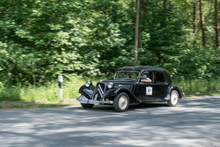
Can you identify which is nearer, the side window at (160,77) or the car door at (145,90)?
the car door at (145,90)

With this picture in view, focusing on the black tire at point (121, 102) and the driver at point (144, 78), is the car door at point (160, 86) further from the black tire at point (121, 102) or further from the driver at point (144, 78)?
the black tire at point (121, 102)

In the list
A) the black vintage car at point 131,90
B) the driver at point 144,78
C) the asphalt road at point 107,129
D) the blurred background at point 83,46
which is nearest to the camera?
the asphalt road at point 107,129

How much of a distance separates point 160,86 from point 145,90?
0.96 meters

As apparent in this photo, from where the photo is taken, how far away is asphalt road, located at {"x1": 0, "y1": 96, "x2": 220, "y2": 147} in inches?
234

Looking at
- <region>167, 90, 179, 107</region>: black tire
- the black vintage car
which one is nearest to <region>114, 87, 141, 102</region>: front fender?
the black vintage car

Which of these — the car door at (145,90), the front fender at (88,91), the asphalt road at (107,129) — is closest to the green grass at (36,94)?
the front fender at (88,91)

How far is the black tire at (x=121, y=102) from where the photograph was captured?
10.1 metres

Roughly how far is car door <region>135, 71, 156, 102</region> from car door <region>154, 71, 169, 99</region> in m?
0.22

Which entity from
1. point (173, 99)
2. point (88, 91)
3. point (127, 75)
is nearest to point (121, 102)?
point (88, 91)

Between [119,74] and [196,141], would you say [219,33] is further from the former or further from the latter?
[196,141]

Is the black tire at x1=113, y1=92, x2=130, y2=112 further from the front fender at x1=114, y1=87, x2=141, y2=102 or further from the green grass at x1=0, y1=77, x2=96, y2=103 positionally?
the green grass at x1=0, y1=77, x2=96, y2=103

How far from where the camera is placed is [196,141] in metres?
6.18

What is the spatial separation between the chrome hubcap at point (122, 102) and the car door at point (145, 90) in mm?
653

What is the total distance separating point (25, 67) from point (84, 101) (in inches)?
191
